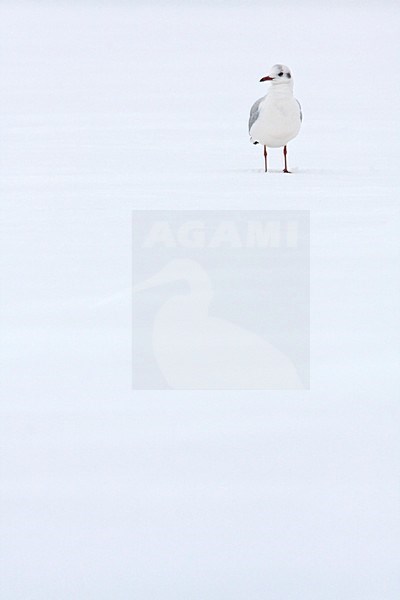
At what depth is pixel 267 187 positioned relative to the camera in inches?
154

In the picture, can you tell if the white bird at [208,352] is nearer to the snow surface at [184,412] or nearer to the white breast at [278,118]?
the snow surface at [184,412]

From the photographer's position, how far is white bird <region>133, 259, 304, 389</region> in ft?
6.68

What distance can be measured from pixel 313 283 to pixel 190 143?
2356 millimetres

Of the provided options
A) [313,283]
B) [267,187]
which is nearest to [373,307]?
[313,283]

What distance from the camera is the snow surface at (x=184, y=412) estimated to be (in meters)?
1.42

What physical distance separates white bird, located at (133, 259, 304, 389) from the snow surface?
0.18 feet

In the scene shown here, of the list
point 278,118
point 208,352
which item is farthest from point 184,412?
point 278,118

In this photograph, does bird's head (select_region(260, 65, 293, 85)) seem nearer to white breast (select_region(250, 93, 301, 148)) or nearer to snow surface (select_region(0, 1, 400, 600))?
white breast (select_region(250, 93, 301, 148))

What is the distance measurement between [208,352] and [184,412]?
1.01 ft

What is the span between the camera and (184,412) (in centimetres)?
189

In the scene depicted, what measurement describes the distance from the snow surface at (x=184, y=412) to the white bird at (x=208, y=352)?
0.06 metres

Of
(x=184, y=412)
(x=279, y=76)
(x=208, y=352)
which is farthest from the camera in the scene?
(x=279, y=76)

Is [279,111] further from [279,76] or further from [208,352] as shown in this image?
[208,352]

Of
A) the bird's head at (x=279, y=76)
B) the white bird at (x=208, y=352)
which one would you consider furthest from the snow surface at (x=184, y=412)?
the bird's head at (x=279, y=76)
